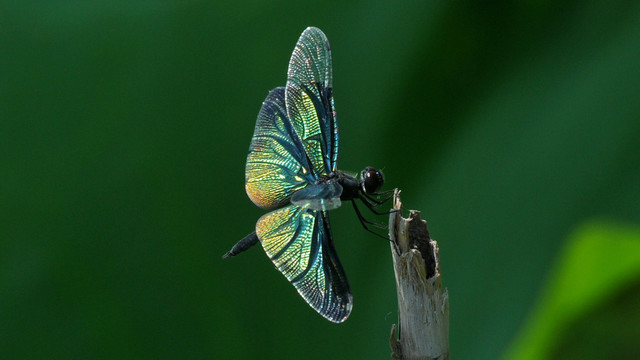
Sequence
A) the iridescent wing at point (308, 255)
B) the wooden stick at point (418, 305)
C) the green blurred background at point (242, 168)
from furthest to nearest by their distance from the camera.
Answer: the green blurred background at point (242, 168)
the iridescent wing at point (308, 255)
the wooden stick at point (418, 305)

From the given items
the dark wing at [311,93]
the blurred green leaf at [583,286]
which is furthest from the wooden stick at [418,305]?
the blurred green leaf at [583,286]

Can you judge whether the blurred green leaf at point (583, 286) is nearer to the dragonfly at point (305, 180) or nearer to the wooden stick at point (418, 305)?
the dragonfly at point (305, 180)

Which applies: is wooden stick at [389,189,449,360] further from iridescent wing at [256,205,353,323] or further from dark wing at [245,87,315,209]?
dark wing at [245,87,315,209]

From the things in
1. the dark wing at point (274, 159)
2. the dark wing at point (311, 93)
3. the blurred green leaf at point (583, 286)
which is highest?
the dark wing at point (311, 93)

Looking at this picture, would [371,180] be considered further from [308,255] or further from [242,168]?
[242,168]

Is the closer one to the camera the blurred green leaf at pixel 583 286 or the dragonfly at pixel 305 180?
the dragonfly at pixel 305 180

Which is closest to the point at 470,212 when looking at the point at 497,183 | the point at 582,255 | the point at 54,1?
the point at 497,183

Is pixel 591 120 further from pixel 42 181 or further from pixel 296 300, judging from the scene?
pixel 42 181
